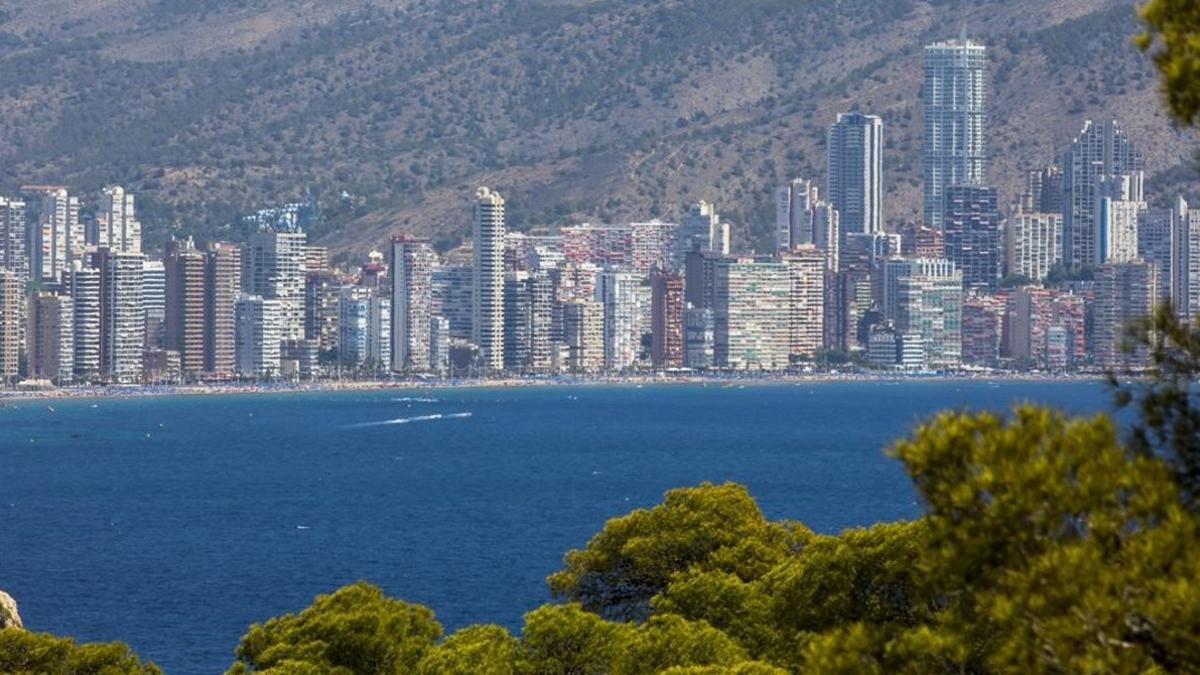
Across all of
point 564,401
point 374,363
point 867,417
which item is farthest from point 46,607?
point 374,363

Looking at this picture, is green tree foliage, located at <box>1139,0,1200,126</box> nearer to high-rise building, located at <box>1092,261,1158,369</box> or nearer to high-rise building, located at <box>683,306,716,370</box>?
high-rise building, located at <box>1092,261,1158,369</box>

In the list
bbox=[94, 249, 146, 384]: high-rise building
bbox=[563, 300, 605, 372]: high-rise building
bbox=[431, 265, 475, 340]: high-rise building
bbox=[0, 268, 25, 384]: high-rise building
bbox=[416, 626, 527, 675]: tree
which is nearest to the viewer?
bbox=[416, 626, 527, 675]: tree

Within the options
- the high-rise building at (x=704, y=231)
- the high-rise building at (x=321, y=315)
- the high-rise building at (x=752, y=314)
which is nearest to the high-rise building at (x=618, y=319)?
the high-rise building at (x=752, y=314)

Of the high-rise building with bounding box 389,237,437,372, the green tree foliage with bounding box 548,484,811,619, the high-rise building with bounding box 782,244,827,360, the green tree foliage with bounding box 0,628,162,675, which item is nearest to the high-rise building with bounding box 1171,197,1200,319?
the high-rise building with bounding box 782,244,827,360

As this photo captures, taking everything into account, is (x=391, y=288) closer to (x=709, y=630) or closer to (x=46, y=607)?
(x=46, y=607)

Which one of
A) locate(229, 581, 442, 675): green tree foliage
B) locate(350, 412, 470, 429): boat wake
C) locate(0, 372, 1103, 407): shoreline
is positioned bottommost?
locate(350, 412, 470, 429): boat wake

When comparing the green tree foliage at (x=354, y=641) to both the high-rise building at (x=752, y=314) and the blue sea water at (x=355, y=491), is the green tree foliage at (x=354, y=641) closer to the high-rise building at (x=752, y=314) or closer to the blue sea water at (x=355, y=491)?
the blue sea water at (x=355, y=491)

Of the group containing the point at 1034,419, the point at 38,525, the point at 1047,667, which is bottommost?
the point at 38,525
